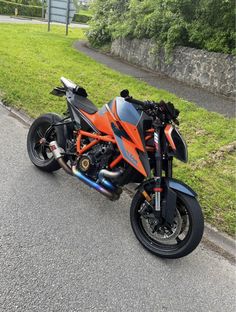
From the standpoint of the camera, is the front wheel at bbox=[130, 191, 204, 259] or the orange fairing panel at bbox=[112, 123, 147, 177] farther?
the orange fairing panel at bbox=[112, 123, 147, 177]

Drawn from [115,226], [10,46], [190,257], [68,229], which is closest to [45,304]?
[68,229]

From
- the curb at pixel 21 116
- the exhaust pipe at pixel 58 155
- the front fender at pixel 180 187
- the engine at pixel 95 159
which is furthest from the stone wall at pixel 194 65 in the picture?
the front fender at pixel 180 187

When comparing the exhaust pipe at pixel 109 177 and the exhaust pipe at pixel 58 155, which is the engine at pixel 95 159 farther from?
the exhaust pipe at pixel 58 155

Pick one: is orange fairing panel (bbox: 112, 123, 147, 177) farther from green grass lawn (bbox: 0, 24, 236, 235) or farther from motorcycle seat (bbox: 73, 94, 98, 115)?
green grass lawn (bbox: 0, 24, 236, 235)

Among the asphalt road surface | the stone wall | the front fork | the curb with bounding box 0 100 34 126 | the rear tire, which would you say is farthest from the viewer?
the stone wall

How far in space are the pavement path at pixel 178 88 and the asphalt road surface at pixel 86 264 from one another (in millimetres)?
4458

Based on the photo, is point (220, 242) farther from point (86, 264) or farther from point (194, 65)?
point (194, 65)

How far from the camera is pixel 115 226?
375 centimetres

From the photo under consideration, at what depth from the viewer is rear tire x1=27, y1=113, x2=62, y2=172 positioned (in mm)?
4496

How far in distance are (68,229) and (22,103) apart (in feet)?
12.5

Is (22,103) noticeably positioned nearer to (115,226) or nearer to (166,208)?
(115,226)

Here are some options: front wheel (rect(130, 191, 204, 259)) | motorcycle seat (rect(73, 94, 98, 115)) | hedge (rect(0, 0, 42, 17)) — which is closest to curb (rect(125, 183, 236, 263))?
front wheel (rect(130, 191, 204, 259))

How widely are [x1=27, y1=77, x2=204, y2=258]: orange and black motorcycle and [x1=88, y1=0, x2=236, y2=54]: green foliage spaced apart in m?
5.88

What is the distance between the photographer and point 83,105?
4.12 meters
